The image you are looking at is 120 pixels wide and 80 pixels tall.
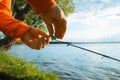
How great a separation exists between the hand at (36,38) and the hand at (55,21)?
50mm

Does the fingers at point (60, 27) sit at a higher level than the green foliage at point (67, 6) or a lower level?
lower

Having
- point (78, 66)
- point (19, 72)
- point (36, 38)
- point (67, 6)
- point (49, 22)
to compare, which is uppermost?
point (67, 6)

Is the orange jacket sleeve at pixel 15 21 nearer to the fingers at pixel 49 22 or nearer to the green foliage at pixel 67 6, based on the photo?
the fingers at pixel 49 22

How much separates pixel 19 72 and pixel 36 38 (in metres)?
15.1

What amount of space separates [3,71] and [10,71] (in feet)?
1.11

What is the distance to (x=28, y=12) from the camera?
690 inches

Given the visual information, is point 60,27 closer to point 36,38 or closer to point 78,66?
point 36,38

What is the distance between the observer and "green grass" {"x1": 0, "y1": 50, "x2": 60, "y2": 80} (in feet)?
52.8

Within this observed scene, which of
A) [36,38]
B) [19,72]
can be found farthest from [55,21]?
[19,72]

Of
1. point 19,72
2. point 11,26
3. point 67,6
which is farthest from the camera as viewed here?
point 67,6

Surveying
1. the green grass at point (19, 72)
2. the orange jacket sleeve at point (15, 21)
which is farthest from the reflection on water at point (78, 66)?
the orange jacket sleeve at point (15, 21)

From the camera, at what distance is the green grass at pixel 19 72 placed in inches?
633

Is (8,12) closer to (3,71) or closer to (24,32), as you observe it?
(24,32)

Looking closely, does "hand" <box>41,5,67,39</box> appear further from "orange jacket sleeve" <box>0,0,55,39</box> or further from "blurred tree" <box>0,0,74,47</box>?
"blurred tree" <box>0,0,74,47</box>
